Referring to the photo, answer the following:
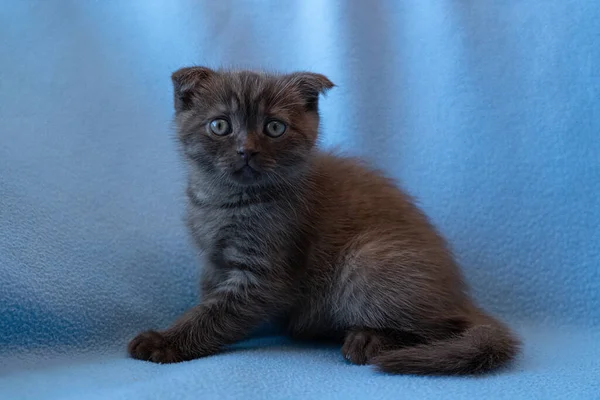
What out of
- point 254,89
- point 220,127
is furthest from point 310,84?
point 220,127

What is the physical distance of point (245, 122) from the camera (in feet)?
6.22

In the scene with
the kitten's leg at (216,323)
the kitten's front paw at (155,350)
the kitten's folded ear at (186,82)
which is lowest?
the kitten's front paw at (155,350)

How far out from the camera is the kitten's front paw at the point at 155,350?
1.78 meters

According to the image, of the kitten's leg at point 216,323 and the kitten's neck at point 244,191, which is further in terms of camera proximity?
the kitten's neck at point 244,191

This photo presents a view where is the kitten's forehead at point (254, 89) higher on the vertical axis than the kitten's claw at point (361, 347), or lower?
higher

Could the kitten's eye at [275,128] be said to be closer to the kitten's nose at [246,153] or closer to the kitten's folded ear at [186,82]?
the kitten's nose at [246,153]

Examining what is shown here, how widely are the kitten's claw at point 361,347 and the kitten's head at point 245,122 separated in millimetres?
475

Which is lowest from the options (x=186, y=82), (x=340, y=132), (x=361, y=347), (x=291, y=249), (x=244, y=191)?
(x=361, y=347)

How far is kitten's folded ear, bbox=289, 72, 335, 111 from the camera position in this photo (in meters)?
2.00

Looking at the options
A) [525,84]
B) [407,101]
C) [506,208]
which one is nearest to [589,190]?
[506,208]

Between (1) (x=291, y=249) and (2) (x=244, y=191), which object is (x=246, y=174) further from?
(1) (x=291, y=249)

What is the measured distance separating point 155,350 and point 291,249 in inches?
17.8

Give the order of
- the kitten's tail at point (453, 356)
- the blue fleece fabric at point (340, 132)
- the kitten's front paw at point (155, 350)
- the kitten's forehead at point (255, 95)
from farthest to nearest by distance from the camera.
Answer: the blue fleece fabric at point (340, 132), the kitten's forehead at point (255, 95), the kitten's front paw at point (155, 350), the kitten's tail at point (453, 356)

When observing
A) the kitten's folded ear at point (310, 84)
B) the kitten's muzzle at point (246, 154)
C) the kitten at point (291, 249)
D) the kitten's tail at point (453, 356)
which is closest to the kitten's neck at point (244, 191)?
the kitten at point (291, 249)
